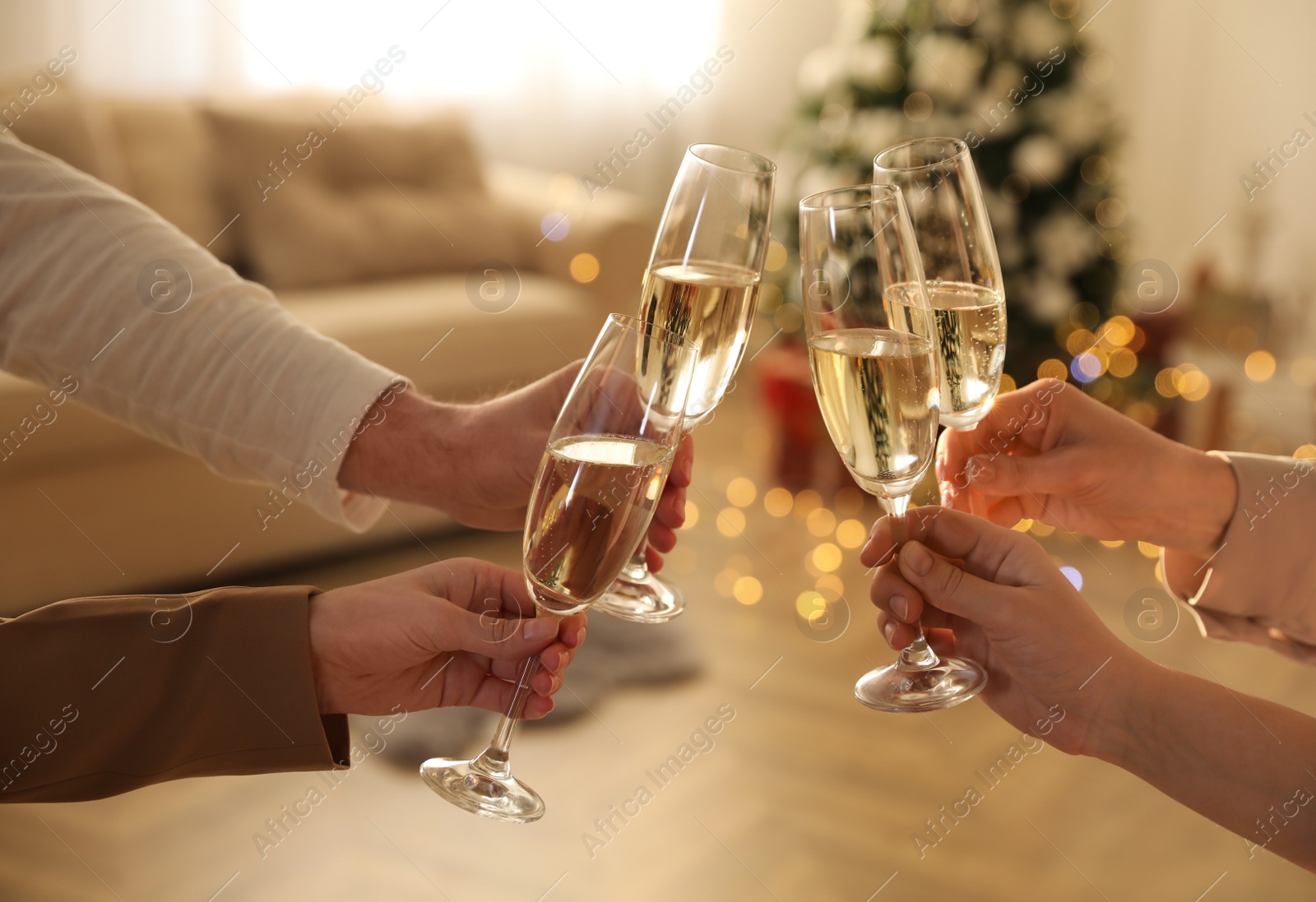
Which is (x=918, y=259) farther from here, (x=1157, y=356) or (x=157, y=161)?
(x=1157, y=356)

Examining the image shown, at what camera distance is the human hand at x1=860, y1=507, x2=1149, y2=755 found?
0.84 m

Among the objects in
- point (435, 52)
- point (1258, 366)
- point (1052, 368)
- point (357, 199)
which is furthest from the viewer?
point (435, 52)

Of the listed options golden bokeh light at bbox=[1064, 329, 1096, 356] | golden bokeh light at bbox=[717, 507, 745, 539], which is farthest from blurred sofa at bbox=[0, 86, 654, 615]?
golden bokeh light at bbox=[1064, 329, 1096, 356]

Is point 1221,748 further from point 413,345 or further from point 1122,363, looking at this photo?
point 1122,363

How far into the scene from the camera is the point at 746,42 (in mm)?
4457

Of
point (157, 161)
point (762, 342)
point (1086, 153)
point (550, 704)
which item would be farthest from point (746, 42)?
point (550, 704)

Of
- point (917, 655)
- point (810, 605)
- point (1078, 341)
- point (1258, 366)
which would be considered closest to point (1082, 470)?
point (917, 655)

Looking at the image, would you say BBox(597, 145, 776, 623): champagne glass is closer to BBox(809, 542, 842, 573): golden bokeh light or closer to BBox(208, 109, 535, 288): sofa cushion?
BBox(809, 542, 842, 573): golden bokeh light

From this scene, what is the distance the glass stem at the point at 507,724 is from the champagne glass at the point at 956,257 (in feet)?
1.37

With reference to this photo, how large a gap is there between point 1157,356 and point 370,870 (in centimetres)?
275

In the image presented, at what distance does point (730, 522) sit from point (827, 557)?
32cm

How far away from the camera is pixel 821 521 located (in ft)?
9.52

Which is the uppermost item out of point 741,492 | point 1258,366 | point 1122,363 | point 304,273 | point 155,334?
point 155,334

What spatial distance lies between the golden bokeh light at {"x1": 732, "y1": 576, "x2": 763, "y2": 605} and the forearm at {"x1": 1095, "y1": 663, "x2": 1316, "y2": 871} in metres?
1.59
